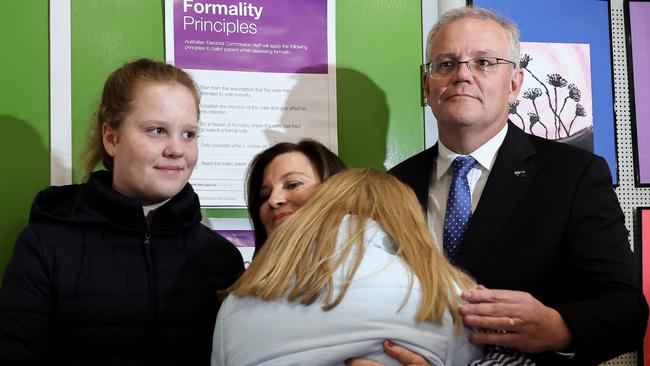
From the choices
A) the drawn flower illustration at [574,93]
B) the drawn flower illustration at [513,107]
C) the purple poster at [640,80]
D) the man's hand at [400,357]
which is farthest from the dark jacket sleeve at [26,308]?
the purple poster at [640,80]

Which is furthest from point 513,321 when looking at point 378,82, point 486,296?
point 378,82

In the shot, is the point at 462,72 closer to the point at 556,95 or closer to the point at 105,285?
the point at 556,95

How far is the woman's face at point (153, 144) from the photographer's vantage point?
1597 mm

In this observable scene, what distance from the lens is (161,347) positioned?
1571 mm

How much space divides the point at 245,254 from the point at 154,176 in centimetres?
68

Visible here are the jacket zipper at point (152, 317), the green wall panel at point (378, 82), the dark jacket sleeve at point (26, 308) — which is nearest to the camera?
the dark jacket sleeve at point (26, 308)

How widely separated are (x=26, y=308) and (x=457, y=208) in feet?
3.45

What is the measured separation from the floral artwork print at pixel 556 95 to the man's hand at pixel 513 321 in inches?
40.9

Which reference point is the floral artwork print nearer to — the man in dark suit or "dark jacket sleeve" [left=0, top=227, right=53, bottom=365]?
the man in dark suit

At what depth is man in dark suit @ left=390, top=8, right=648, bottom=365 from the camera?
5.22 feet

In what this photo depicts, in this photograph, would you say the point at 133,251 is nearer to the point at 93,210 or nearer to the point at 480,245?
the point at 93,210

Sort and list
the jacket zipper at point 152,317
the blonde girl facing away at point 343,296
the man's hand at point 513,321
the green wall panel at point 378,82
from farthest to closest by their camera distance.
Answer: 1. the green wall panel at point 378,82
2. the jacket zipper at point 152,317
3. the man's hand at point 513,321
4. the blonde girl facing away at point 343,296

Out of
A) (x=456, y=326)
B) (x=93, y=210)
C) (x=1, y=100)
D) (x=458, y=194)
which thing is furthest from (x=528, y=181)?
(x=1, y=100)

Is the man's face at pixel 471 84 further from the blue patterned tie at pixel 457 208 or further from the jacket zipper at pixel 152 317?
the jacket zipper at pixel 152 317
